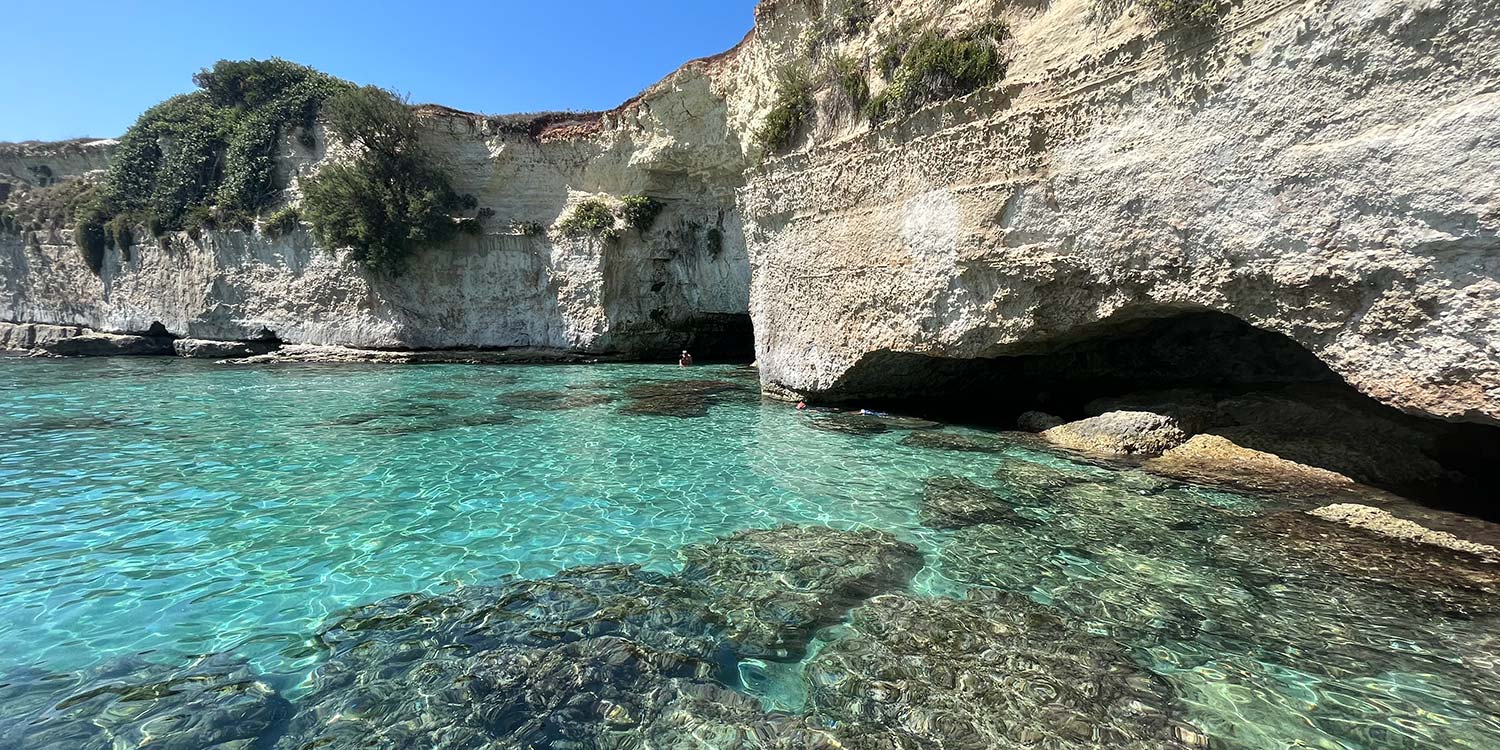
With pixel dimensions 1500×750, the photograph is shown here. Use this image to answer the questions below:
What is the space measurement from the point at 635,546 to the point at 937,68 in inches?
369

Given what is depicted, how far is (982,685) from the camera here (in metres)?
3.54

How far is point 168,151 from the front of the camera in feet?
90.3

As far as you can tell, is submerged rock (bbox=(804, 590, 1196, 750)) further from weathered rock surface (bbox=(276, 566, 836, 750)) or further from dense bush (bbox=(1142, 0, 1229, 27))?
dense bush (bbox=(1142, 0, 1229, 27))

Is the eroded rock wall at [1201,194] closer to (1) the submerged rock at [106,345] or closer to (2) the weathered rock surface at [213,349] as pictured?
(2) the weathered rock surface at [213,349]

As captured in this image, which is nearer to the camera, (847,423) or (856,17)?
(847,423)

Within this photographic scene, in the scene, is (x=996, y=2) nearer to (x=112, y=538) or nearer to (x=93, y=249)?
(x=112, y=538)

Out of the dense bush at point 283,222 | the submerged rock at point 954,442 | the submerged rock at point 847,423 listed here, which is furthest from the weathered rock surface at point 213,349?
the submerged rock at point 954,442

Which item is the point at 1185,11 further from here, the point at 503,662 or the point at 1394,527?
the point at 503,662

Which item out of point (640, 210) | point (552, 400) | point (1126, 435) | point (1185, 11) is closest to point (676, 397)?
point (552, 400)

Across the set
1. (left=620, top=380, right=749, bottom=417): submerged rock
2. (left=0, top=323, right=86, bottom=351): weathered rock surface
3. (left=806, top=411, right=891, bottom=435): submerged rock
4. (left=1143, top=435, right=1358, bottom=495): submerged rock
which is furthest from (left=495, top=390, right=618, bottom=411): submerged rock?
(left=0, top=323, right=86, bottom=351): weathered rock surface

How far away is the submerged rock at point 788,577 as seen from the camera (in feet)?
13.8

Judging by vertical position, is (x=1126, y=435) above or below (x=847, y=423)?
above

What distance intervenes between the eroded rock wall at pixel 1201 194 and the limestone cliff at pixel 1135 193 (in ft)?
0.08

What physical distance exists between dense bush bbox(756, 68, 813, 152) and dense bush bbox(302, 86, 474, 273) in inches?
643
